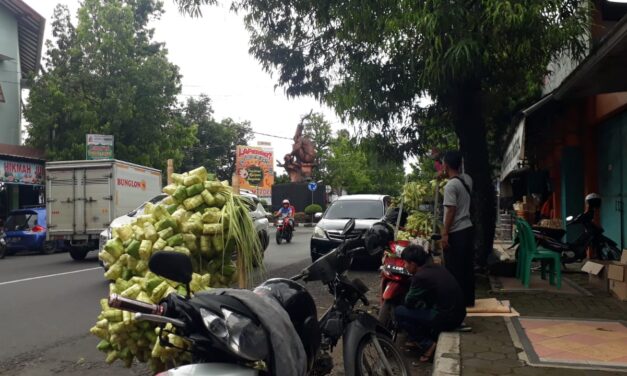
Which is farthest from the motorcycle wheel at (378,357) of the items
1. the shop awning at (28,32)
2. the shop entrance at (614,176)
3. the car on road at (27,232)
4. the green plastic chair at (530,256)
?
the shop awning at (28,32)

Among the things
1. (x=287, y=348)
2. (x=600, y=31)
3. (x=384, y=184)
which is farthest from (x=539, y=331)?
(x=384, y=184)

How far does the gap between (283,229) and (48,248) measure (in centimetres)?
798

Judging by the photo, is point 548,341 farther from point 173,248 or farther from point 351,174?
point 351,174

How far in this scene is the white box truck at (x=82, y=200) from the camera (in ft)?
49.1

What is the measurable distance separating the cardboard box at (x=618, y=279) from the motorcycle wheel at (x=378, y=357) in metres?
4.40

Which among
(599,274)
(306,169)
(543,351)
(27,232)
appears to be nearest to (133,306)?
(543,351)

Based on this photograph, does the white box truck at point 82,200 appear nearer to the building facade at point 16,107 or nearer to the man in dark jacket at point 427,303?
the building facade at point 16,107

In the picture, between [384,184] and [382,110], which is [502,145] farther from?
[384,184]

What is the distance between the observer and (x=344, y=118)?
913cm

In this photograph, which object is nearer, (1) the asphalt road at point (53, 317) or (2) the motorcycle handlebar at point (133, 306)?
(2) the motorcycle handlebar at point (133, 306)

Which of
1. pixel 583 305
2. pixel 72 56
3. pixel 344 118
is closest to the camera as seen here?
pixel 583 305

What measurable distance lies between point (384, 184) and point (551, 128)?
4679 centimetres

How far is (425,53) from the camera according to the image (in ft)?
22.6

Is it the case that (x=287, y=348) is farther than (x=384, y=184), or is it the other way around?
(x=384, y=184)
